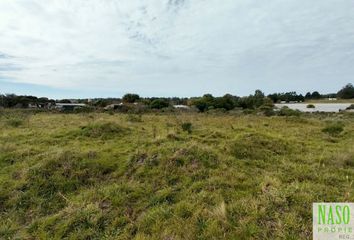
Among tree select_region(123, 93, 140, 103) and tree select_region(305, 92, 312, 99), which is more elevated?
tree select_region(123, 93, 140, 103)

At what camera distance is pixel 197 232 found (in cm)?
361

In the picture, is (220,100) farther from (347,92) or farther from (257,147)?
(257,147)

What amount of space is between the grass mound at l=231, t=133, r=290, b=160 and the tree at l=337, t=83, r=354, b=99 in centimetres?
4595

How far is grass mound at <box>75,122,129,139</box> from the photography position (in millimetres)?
10055

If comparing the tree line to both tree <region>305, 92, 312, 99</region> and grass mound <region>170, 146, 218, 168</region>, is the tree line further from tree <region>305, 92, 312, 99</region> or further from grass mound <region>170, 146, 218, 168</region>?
grass mound <region>170, 146, 218, 168</region>

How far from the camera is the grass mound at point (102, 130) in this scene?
1005 cm

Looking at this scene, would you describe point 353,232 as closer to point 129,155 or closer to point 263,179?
point 263,179

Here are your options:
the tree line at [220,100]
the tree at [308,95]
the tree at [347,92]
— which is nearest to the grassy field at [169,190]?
the tree line at [220,100]

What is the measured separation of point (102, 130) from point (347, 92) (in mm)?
49424

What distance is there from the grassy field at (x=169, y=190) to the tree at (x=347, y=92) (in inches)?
1803

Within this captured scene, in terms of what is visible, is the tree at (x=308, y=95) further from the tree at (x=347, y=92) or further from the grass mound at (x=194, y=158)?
the grass mound at (x=194, y=158)

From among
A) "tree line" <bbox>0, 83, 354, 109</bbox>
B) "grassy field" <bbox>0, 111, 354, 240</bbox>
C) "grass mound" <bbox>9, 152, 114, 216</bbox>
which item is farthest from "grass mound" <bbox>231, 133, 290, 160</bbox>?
"tree line" <bbox>0, 83, 354, 109</bbox>

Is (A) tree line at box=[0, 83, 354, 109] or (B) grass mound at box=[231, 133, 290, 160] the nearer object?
(B) grass mound at box=[231, 133, 290, 160]

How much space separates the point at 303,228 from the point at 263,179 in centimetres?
190
